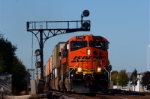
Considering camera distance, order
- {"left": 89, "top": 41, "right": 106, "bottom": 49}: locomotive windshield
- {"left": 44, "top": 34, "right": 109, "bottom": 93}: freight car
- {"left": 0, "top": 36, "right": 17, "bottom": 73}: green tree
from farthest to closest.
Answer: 1. {"left": 0, "top": 36, "right": 17, "bottom": 73}: green tree
2. {"left": 89, "top": 41, "right": 106, "bottom": 49}: locomotive windshield
3. {"left": 44, "top": 34, "right": 109, "bottom": 93}: freight car

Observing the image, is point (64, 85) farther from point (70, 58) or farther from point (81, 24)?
point (81, 24)

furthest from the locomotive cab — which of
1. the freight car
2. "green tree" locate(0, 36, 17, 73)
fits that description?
"green tree" locate(0, 36, 17, 73)

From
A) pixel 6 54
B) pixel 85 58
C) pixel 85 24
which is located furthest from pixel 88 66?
pixel 6 54

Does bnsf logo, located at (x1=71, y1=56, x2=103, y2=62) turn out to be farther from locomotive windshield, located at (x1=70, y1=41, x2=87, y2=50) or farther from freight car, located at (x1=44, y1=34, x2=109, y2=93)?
locomotive windshield, located at (x1=70, y1=41, x2=87, y2=50)

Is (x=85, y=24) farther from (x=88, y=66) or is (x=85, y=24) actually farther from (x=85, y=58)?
(x=88, y=66)

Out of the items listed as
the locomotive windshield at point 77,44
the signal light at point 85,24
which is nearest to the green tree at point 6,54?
the signal light at point 85,24

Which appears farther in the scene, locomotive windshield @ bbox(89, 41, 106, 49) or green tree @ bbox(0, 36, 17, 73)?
green tree @ bbox(0, 36, 17, 73)

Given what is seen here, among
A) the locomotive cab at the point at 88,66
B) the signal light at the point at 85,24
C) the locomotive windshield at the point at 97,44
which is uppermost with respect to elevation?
the signal light at the point at 85,24

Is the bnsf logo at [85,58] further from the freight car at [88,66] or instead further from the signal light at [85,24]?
the signal light at [85,24]

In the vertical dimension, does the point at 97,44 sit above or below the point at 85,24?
below

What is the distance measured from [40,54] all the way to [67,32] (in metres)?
3.46

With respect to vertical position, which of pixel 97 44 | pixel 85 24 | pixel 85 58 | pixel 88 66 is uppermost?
pixel 85 24

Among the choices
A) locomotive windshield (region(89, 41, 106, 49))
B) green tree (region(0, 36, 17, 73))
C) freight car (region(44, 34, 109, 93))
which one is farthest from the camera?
green tree (region(0, 36, 17, 73))

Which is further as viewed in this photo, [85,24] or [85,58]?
[85,24]
